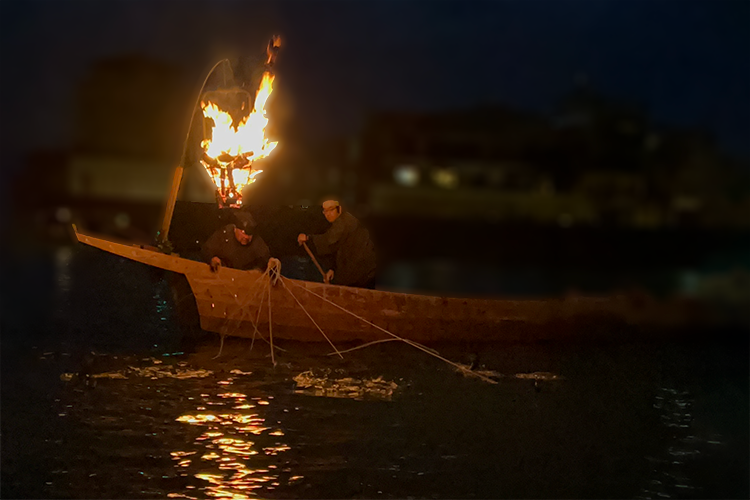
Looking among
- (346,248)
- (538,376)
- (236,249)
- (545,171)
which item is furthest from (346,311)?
(545,171)

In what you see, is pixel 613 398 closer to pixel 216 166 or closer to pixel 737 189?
pixel 216 166

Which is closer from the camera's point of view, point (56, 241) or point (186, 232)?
point (186, 232)

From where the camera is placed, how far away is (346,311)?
11.9 m

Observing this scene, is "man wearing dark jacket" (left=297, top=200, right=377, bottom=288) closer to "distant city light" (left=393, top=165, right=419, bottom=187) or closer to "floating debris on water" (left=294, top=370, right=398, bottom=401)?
"floating debris on water" (left=294, top=370, right=398, bottom=401)

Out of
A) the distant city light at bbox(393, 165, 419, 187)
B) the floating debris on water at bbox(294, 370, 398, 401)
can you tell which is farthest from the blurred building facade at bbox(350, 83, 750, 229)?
the floating debris on water at bbox(294, 370, 398, 401)

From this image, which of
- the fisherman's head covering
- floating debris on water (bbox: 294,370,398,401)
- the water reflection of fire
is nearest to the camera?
the water reflection of fire

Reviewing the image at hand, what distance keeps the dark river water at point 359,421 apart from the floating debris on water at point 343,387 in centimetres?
4

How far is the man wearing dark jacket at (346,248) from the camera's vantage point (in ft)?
40.1

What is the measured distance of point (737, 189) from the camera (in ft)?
204

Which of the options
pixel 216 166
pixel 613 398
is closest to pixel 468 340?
pixel 613 398

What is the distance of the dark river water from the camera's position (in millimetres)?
7137

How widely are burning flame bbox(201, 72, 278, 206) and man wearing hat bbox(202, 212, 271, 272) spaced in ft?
1.83

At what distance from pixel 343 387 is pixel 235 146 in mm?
3880

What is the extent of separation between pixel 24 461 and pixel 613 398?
22.0ft
